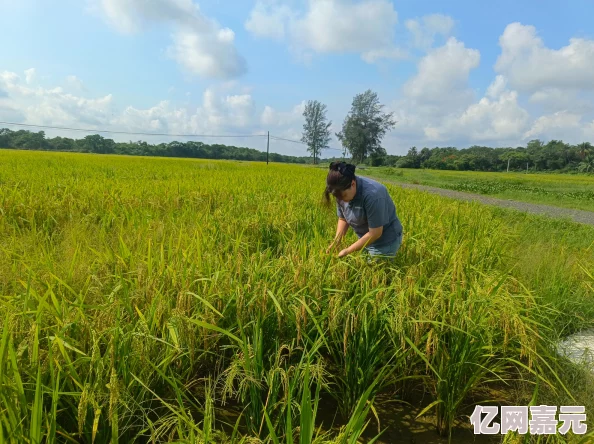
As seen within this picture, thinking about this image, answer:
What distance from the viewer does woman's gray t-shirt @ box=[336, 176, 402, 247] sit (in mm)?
2500

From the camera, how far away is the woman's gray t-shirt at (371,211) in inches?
98.4

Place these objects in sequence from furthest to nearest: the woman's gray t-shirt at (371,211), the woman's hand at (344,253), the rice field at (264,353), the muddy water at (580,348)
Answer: the woman's gray t-shirt at (371,211)
the woman's hand at (344,253)
the muddy water at (580,348)
the rice field at (264,353)

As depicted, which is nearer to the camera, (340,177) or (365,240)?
(340,177)

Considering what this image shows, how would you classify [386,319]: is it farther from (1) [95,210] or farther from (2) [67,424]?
(1) [95,210]

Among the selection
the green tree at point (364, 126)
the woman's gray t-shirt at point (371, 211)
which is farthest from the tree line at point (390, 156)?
the woman's gray t-shirt at point (371, 211)

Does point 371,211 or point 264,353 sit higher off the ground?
point 371,211

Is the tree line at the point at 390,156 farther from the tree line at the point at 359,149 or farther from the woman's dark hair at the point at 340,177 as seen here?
the woman's dark hair at the point at 340,177

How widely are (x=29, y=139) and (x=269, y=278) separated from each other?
60.3 meters

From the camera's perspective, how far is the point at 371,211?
2.50 m

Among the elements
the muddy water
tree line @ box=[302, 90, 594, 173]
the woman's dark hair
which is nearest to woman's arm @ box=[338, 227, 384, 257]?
the woman's dark hair

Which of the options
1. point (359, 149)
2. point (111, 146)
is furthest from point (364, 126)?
point (111, 146)

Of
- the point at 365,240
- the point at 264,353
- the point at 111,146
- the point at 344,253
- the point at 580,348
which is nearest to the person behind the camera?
the point at 264,353

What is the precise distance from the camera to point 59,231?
3635mm

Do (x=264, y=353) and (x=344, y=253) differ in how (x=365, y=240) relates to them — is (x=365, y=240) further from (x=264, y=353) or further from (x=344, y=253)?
(x=264, y=353)
